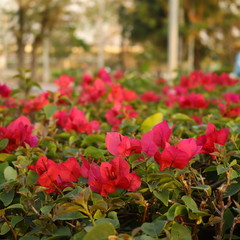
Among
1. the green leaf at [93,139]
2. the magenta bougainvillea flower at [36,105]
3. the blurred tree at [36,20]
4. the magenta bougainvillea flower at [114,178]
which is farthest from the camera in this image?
the blurred tree at [36,20]

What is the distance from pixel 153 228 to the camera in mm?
991

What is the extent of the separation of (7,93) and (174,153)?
1535 millimetres

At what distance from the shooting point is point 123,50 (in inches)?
1875

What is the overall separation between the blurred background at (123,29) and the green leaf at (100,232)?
18.2 meters

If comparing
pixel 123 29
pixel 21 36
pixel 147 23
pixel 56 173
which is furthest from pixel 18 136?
pixel 123 29

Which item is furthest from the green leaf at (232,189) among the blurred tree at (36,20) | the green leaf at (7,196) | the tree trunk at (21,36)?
the tree trunk at (21,36)

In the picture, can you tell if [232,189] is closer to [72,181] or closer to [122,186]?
[122,186]

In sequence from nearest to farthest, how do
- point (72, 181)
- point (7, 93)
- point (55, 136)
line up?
1. point (72, 181)
2. point (55, 136)
3. point (7, 93)

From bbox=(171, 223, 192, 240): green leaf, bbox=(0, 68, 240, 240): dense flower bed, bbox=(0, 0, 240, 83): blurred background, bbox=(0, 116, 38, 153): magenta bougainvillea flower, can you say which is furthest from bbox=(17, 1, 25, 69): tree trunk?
bbox=(171, 223, 192, 240): green leaf

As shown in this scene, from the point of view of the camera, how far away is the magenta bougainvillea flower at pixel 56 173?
45.9 inches

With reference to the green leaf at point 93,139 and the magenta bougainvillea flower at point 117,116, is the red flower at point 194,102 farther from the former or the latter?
the green leaf at point 93,139

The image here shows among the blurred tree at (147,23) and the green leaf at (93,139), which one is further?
the blurred tree at (147,23)

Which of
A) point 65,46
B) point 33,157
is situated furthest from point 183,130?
point 65,46

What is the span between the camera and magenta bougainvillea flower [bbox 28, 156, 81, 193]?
1166 millimetres
